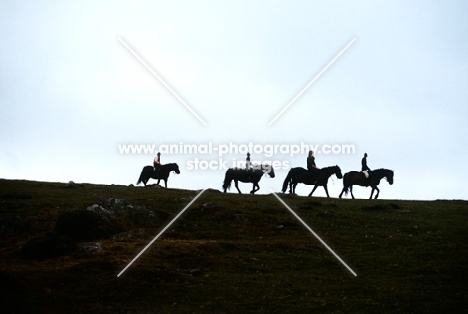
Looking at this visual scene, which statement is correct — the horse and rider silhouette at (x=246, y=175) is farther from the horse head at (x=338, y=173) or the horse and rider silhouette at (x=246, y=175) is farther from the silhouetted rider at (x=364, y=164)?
the silhouetted rider at (x=364, y=164)

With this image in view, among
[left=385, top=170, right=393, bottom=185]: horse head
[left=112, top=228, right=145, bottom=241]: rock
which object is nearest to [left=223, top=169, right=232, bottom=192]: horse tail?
[left=385, top=170, right=393, bottom=185]: horse head

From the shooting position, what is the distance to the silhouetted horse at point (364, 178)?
171ft

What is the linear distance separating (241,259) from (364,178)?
970 inches

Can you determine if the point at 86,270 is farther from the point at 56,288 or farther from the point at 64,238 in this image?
the point at 64,238

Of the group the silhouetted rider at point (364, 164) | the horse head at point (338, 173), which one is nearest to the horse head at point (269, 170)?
the horse head at point (338, 173)

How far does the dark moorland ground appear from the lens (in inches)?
902

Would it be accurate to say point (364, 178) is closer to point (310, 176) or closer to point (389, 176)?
point (389, 176)

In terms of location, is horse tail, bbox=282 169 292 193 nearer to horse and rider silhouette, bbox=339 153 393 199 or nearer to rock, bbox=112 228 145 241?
horse and rider silhouette, bbox=339 153 393 199

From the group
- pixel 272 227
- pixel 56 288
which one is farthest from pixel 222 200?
pixel 56 288

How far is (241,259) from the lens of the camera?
30.2 meters

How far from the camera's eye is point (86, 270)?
2694cm

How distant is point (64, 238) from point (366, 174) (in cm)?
2916

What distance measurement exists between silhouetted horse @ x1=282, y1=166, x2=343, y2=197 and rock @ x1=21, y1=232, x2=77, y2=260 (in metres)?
24.5

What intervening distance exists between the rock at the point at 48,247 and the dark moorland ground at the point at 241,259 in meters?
0.31
